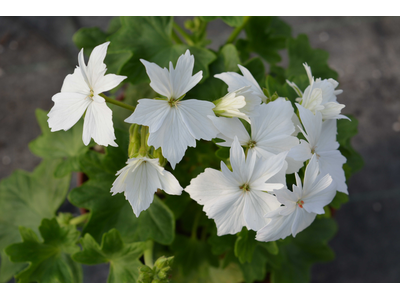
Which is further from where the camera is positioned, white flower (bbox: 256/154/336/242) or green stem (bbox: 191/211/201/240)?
green stem (bbox: 191/211/201/240)

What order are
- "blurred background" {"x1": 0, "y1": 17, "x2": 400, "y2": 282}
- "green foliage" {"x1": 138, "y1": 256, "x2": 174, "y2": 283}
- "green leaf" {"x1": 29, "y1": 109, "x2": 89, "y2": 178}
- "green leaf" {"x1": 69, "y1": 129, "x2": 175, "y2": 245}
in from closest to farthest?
"green foliage" {"x1": 138, "y1": 256, "x2": 174, "y2": 283}
"green leaf" {"x1": 69, "y1": 129, "x2": 175, "y2": 245}
"green leaf" {"x1": 29, "y1": 109, "x2": 89, "y2": 178}
"blurred background" {"x1": 0, "y1": 17, "x2": 400, "y2": 282}

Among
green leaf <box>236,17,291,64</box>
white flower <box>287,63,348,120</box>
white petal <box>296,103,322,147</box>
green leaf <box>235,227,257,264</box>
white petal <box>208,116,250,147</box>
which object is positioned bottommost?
green leaf <box>235,227,257,264</box>

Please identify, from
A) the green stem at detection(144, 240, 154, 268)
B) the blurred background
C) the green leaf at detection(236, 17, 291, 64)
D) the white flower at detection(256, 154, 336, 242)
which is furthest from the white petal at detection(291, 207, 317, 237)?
the blurred background

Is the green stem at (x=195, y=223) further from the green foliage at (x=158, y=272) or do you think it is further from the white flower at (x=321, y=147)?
the white flower at (x=321, y=147)

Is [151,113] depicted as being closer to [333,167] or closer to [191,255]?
[333,167]

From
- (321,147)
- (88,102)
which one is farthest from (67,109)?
(321,147)

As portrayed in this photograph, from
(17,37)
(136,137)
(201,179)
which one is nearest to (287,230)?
(201,179)

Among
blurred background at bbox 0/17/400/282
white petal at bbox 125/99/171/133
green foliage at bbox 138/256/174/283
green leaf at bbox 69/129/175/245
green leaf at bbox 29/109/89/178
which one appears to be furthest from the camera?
blurred background at bbox 0/17/400/282

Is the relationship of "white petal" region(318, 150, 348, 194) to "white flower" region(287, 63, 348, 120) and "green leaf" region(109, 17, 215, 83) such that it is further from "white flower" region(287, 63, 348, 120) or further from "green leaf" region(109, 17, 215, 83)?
"green leaf" region(109, 17, 215, 83)
